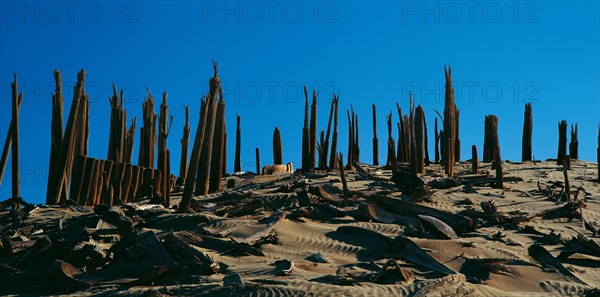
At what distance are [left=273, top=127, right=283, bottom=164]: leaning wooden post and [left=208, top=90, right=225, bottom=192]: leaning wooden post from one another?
599cm

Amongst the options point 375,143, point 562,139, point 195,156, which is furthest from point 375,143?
point 195,156

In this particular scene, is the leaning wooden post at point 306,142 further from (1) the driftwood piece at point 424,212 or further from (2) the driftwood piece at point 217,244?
(2) the driftwood piece at point 217,244

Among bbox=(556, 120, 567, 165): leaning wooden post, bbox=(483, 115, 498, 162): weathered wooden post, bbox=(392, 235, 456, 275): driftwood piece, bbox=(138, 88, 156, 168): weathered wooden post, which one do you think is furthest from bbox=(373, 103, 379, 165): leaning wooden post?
bbox=(392, 235, 456, 275): driftwood piece

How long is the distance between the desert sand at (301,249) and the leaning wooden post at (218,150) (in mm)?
1335

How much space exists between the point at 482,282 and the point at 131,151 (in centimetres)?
999

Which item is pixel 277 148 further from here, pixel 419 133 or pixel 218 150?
pixel 218 150

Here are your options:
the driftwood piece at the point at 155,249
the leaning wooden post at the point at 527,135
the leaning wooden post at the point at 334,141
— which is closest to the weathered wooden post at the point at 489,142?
the leaning wooden post at the point at 527,135

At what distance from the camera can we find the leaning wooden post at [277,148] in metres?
18.0

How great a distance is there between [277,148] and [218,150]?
6.30 metres

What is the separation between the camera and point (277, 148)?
59.4 ft

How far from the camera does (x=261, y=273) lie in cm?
641

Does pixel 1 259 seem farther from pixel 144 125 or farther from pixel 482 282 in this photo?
pixel 144 125

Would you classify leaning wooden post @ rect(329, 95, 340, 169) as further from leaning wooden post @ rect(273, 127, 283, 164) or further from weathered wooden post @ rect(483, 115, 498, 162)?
weathered wooden post @ rect(483, 115, 498, 162)

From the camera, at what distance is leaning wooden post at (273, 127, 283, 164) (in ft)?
59.2
